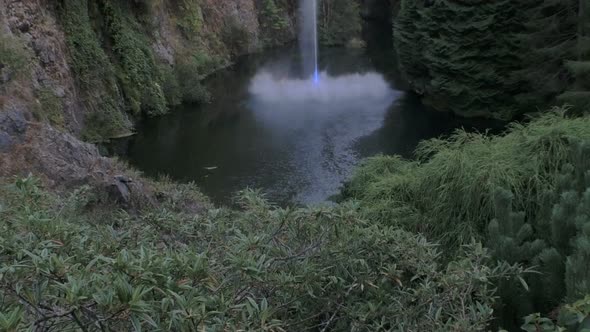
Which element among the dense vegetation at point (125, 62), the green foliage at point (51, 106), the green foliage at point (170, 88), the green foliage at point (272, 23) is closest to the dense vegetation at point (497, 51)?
the dense vegetation at point (125, 62)

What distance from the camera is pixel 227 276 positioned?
91.4 inches

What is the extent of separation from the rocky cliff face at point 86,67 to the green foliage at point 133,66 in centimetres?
3

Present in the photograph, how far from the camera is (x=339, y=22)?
117 feet

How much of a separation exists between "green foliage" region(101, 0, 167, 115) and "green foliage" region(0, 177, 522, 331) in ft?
53.4

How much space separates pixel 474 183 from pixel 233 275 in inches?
146

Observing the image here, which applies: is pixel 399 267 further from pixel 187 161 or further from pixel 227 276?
pixel 187 161

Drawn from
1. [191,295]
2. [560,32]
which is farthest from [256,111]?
[191,295]

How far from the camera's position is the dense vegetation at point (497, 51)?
15.7m

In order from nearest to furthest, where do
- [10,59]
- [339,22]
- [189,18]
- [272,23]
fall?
[10,59], [189,18], [272,23], [339,22]

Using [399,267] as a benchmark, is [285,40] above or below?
below

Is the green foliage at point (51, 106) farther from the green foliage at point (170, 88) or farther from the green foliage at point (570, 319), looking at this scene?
the green foliage at point (570, 319)

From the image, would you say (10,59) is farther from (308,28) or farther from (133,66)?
(308,28)

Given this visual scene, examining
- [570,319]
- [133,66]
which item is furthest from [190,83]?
[570,319]

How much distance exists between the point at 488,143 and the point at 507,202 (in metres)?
2.97
